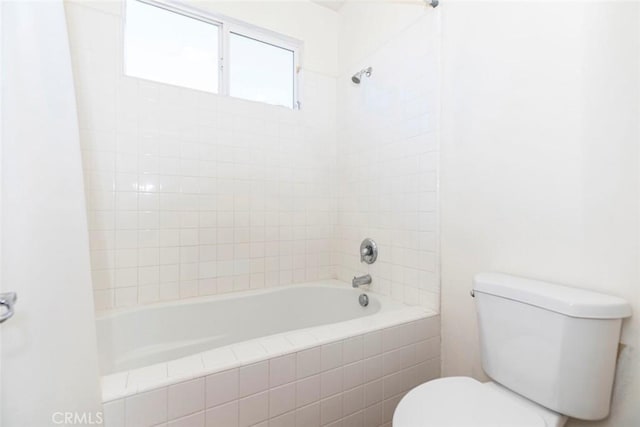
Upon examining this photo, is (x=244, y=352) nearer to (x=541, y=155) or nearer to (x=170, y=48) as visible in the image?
(x=541, y=155)

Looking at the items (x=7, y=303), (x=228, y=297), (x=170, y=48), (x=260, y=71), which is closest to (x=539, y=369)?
(x=7, y=303)

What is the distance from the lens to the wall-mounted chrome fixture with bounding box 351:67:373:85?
6.10 ft

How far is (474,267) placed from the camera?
128cm

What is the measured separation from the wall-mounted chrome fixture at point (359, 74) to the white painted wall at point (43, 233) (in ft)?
5.06

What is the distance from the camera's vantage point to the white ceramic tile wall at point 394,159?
149cm

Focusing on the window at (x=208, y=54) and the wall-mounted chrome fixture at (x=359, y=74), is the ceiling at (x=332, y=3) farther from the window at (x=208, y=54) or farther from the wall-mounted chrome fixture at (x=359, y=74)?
the wall-mounted chrome fixture at (x=359, y=74)

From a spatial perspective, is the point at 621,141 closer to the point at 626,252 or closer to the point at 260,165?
the point at 626,252

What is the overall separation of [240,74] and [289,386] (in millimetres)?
1854

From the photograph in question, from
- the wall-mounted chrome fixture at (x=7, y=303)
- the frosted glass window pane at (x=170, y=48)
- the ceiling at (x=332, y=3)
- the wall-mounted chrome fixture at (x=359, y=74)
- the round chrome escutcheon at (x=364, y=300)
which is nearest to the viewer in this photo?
the wall-mounted chrome fixture at (x=7, y=303)

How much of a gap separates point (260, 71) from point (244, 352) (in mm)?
1816

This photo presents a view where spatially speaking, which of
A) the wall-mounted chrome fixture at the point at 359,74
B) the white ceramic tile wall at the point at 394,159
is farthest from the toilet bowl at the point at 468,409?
the wall-mounted chrome fixture at the point at 359,74

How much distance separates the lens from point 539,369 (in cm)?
89


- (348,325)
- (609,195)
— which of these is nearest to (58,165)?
(348,325)

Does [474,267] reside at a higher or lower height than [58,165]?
lower
